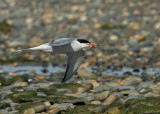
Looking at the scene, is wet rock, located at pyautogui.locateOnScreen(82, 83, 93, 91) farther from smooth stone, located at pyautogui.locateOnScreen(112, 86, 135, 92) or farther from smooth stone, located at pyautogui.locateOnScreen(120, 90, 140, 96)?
smooth stone, located at pyautogui.locateOnScreen(120, 90, 140, 96)

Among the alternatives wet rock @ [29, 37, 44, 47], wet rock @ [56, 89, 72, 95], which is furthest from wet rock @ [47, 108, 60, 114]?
wet rock @ [29, 37, 44, 47]

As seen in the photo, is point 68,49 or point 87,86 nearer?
point 68,49

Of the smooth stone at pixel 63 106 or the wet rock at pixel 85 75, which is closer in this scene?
the smooth stone at pixel 63 106

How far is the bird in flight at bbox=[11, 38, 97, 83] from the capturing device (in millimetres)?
7491

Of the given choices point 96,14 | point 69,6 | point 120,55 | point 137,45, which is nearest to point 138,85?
point 120,55

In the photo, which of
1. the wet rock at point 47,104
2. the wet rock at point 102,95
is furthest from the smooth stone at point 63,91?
the wet rock at point 47,104

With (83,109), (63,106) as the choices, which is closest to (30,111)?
(63,106)

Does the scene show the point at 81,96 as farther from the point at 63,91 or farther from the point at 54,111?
the point at 54,111

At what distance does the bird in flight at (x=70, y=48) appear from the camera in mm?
7491

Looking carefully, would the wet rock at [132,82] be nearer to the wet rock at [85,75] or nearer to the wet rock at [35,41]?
the wet rock at [85,75]

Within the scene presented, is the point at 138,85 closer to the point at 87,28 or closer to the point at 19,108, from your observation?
the point at 19,108

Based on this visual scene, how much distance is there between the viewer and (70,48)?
780 cm

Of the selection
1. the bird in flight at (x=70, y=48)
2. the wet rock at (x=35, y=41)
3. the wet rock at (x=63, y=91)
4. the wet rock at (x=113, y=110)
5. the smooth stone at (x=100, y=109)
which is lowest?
the wet rock at (x=113, y=110)

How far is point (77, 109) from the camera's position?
7359mm
